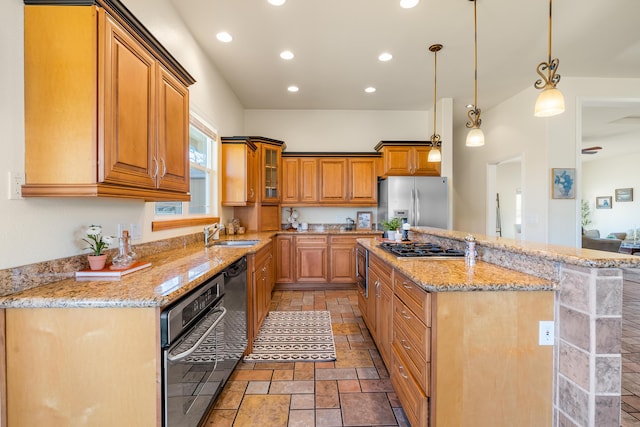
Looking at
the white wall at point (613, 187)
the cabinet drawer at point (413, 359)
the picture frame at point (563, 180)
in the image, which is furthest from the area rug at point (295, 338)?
the white wall at point (613, 187)

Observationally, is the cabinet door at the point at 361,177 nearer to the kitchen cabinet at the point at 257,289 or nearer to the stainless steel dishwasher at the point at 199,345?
the kitchen cabinet at the point at 257,289

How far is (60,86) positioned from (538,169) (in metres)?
5.29

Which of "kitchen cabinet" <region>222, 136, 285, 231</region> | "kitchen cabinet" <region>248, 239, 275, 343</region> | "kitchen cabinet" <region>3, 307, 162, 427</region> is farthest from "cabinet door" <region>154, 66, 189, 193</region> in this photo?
"kitchen cabinet" <region>222, 136, 285, 231</region>

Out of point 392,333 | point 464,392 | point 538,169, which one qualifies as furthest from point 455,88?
point 464,392

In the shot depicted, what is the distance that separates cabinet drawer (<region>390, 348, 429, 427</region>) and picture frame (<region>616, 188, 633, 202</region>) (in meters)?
10.6

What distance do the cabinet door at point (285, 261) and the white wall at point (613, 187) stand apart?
9877 mm

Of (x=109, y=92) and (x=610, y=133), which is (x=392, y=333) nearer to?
(x=109, y=92)

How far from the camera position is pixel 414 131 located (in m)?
5.29

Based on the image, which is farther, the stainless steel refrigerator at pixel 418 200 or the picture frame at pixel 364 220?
the picture frame at pixel 364 220

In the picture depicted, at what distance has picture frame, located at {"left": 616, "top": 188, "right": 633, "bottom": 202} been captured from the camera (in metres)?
8.12

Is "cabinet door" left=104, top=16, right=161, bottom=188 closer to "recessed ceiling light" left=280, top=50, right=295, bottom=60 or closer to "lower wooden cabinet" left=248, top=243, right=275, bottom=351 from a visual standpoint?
"lower wooden cabinet" left=248, top=243, right=275, bottom=351

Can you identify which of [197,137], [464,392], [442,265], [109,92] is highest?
[197,137]

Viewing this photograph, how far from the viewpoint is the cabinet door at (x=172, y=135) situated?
1755 mm

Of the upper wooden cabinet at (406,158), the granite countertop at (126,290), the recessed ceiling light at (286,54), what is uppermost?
the recessed ceiling light at (286,54)
